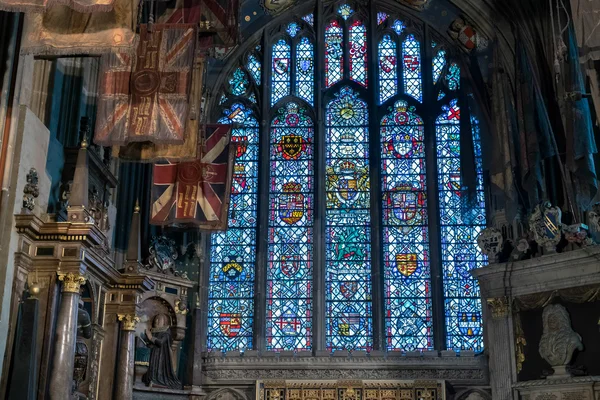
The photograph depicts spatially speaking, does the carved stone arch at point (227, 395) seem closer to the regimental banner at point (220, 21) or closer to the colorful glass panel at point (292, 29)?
the regimental banner at point (220, 21)

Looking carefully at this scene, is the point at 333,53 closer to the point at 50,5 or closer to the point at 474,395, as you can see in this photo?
the point at 474,395

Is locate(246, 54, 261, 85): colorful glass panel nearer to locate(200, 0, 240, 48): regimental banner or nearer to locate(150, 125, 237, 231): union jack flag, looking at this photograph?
locate(150, 125, 237, 231): union jack flag

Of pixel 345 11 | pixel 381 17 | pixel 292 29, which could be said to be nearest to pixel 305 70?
pixel 292 29

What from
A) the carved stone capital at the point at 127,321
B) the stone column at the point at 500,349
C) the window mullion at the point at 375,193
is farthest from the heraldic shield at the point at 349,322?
the carved stone capital at the point at 127,321

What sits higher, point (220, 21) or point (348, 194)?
point (220, 21)

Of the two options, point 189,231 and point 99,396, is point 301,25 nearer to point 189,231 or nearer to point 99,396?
point 189,231

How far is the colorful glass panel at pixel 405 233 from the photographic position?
1673cm

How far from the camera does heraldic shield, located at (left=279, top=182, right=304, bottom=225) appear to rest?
58.0 ft

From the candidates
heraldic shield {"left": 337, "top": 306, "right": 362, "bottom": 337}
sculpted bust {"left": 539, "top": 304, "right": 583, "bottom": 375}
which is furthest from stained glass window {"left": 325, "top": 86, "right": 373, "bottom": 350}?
sculpted bust {"left": 539, "top": 304, "right": 583, "bottom": 375}

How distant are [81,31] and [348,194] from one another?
958 cm

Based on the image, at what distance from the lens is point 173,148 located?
11.7 meters

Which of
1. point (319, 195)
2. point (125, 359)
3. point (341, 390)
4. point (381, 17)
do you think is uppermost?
point (381, 17)

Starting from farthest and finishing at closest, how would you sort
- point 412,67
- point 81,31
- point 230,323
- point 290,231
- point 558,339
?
point 412,67 → point 290,231 → point 230,323 → point 558,339 → point 81,31

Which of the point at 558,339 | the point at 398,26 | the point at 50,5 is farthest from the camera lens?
the point at 398,26
